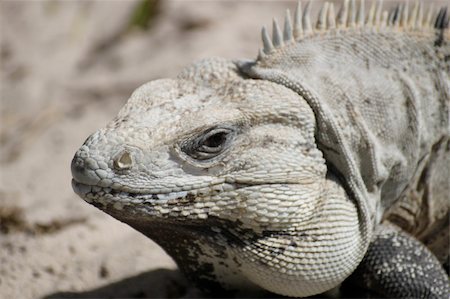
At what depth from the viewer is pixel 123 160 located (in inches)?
134

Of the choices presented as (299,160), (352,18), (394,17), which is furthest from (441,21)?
(299,160)

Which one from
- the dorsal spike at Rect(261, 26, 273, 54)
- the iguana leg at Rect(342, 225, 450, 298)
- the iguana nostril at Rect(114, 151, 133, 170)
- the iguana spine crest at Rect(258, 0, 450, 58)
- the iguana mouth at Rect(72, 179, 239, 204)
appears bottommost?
the iguana leg at Rect(342, 225, 450, 298)

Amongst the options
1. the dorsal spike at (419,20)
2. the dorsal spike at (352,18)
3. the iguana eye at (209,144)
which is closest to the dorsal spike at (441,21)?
the dorsal spike at (419,20)

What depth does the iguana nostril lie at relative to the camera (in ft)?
11.2

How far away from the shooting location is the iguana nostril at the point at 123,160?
134 inches

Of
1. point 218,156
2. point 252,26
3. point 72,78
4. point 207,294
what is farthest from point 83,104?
point 218,156

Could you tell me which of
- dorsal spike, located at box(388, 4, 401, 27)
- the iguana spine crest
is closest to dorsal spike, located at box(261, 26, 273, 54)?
the iguana spine crest

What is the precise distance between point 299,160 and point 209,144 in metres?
0.47

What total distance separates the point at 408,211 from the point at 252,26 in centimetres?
483

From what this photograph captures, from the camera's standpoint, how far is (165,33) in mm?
8922

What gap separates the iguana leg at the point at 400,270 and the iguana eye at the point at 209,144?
107cm

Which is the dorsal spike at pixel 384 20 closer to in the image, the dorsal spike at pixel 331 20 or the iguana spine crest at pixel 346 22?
the iguana spine crest at pixel 346 22

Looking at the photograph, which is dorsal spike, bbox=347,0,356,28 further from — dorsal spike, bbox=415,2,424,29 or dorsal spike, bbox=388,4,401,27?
dorsal spike, bbox=415,2,424,29

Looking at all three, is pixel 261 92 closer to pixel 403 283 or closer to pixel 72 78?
pixel 403 283
